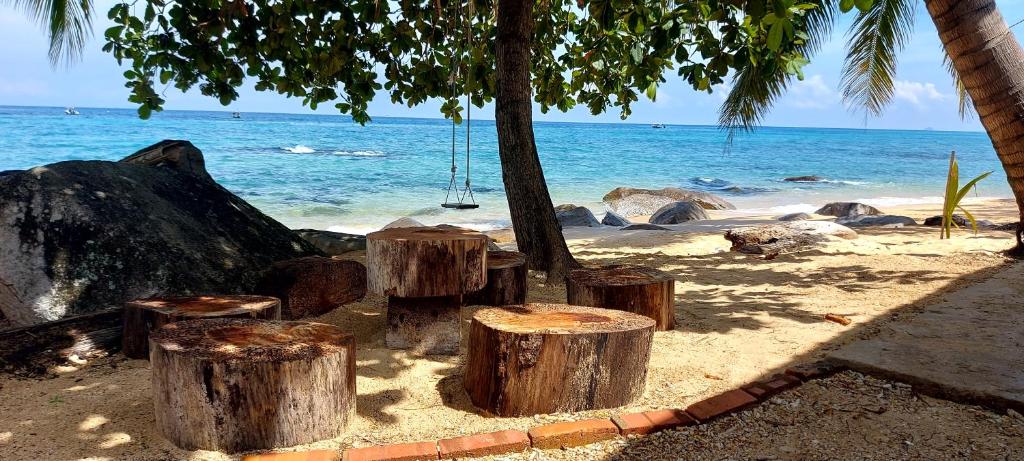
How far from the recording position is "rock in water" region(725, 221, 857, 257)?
7.11m

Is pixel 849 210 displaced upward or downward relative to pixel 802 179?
downward

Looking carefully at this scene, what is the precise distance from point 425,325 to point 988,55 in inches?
161

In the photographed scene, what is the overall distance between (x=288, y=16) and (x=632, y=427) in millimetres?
3470

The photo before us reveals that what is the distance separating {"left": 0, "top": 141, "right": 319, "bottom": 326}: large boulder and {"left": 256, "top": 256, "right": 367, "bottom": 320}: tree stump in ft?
0.53

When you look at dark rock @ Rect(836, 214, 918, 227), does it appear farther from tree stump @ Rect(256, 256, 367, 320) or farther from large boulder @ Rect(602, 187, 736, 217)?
tree stump @ Rect(256, 256, 367, 320)

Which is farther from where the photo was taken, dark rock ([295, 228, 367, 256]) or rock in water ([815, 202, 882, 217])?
rock in water ([815, 202, 882, 217])

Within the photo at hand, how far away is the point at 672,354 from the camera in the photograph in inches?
142

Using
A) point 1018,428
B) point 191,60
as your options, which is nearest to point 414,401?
point 1018,428

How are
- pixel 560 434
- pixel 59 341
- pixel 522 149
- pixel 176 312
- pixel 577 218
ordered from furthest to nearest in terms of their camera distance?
1. pixel 577 218
2. pixel 522 149
3. pixel 59 341
4. pixel 176 312
5. pixel 560 434

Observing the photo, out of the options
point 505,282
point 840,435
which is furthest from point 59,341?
point 840,435

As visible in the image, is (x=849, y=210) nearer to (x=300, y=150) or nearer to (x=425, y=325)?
(x=425, y=325)

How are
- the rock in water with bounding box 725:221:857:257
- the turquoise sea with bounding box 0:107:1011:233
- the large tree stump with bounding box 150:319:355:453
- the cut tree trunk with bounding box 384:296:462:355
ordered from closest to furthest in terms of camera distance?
the large tree stump with bounding box 150:319:355:453, the cut tree trunk with bounding box 384:296:462:355, the rock in water with bounding box 725:221:857:257, the turquoise sea with bounding box 0:107:1011:233

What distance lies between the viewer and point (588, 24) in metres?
6.63

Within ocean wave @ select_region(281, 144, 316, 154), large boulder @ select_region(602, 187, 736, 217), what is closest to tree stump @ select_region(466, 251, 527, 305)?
large boulder @ select_region(602, 187, 736, 217)
